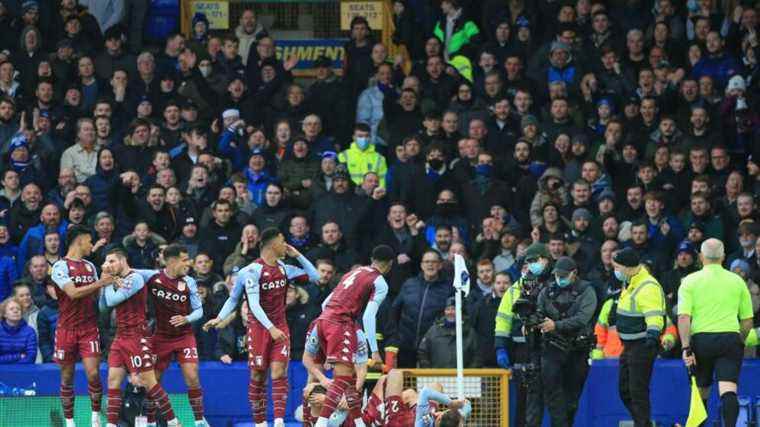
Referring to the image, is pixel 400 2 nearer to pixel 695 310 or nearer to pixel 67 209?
pixel 67 209

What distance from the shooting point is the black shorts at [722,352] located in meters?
21.1

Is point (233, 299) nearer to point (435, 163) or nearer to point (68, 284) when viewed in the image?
point (68, 284)

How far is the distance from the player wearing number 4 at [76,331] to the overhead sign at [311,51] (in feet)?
36.7

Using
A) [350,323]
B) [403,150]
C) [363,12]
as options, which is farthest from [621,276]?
[363,12]

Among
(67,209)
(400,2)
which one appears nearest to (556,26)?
(400,2)

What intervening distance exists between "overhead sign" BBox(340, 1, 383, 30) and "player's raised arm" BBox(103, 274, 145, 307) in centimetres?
1203

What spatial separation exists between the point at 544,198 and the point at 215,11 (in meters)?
8.99

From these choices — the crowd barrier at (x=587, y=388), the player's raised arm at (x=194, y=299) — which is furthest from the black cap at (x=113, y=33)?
the player's raised arm at (x=194, y=299)

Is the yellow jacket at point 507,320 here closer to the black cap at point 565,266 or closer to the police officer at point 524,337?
the police officer at point 524,337

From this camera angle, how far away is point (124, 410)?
22.6m

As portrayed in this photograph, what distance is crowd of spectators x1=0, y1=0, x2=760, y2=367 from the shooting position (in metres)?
24.7

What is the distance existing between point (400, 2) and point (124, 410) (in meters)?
11.1

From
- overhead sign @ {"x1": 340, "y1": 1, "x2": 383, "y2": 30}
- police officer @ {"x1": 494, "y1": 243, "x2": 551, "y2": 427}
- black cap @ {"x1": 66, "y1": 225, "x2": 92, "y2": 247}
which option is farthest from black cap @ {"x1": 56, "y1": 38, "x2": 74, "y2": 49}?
police officer @ {"x1": 494, "y1": 243, "x2": 551, "y2": 427}

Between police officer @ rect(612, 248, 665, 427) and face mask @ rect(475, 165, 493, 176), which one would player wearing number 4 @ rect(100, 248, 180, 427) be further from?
face mask @ rect(475, 165, 493, 176)
